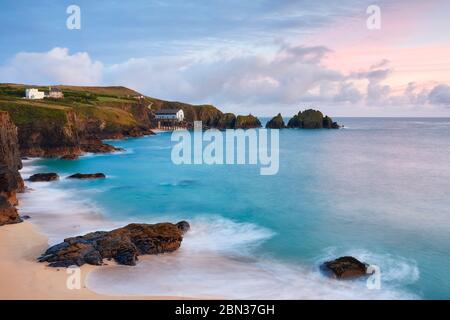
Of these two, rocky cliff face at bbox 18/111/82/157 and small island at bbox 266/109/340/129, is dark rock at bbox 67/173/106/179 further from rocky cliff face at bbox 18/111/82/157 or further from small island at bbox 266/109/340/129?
small island at bbox 266/109/340/129

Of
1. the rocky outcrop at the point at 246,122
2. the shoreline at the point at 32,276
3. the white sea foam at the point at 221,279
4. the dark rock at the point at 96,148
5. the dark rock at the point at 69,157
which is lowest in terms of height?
the white sea foam at the point at 221,279

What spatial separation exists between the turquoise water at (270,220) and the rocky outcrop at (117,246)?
2.30 feet

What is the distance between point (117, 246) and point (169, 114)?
127 metres

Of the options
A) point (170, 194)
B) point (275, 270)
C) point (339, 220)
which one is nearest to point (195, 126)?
point (170, 194)

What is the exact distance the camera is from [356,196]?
40.1m

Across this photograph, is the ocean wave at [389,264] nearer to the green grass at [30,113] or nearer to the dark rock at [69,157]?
the dark rock at [69,157]

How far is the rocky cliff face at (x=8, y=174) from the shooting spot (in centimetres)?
2556

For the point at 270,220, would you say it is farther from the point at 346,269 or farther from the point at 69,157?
the point at 69,157

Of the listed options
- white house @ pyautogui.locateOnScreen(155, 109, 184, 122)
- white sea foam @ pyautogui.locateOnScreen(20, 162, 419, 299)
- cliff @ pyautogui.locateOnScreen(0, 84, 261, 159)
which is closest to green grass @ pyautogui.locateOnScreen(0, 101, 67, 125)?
cliff @ pyautogui.locateOnScreen(0, 84, 261, 159)

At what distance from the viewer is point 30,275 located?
58.3 ft

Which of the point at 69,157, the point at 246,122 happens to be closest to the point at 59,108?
the point at 69,157

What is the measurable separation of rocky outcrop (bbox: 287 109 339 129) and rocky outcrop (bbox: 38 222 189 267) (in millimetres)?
136937

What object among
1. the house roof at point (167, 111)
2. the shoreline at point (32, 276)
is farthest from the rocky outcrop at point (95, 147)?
the house roof at point (167, 111)
